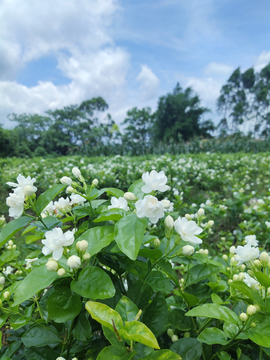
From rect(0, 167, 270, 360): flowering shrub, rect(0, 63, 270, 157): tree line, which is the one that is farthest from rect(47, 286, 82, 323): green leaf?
rect(0, 63, 270, 157): tree line

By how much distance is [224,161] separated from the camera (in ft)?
20.5

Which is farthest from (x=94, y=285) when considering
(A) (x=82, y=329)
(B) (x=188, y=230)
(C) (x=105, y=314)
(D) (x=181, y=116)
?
(D) (x=181, y=116)

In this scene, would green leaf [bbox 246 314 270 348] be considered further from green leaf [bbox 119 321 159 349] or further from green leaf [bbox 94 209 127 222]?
green leaf [bbox 94 209 127 222]

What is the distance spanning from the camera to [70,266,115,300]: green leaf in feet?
1.63

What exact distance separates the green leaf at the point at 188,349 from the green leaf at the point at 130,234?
1.17 feet

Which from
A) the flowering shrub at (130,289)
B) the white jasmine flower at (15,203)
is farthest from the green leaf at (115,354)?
the white jasmine flower at (15,203)

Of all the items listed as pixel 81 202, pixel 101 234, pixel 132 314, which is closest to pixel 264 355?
pixel 132 314

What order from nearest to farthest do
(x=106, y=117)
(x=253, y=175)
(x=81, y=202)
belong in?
(x=81, y=202), (x=253, y=175), (x=106, y=117)

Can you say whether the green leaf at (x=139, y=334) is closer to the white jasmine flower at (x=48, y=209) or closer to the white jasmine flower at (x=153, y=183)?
the white jasmine flower at (x=153, y=183)

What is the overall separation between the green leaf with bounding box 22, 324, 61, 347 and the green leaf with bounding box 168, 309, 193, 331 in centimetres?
37

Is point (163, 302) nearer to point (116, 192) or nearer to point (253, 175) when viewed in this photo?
point (116, 192)

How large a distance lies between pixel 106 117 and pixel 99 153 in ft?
64.3

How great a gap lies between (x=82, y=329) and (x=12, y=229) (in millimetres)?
342

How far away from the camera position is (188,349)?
2.01ft
